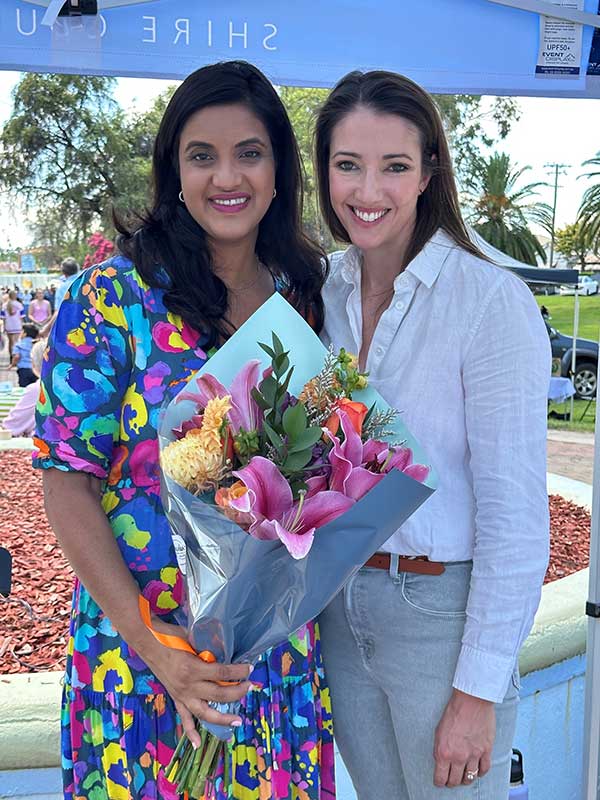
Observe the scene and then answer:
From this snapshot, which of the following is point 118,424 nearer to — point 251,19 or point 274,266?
point 274,266

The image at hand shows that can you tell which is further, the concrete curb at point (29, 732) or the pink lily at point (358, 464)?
the concrete curb at point (29, 732)

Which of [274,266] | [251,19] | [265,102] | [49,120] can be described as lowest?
[274,266]

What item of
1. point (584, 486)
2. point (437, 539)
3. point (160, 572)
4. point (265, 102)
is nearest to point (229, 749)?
point (160, 572)

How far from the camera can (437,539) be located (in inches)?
66.2

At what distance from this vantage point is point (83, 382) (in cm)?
163

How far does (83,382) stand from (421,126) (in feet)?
2.81

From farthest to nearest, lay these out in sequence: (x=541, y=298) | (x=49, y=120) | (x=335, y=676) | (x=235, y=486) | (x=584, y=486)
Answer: (x=541, y=298) → (x=49, y=120) → (x=584, y=486) → (x=335, y=676) → (x=235, y=486)

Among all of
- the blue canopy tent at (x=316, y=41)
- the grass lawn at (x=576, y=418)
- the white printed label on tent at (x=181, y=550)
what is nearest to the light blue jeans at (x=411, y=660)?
the white printed label on tent at (x=181, y=550)

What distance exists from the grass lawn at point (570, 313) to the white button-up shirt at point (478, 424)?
1991 cm

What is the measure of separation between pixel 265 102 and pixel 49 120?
12.4 m

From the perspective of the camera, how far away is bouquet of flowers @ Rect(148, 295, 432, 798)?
125 cm

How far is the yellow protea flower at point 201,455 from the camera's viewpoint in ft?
4.01

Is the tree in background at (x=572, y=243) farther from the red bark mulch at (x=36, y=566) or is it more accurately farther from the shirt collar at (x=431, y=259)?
the shirt collar at (x=431, y=259)

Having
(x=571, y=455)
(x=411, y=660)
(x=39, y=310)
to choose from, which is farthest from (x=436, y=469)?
(x=39, y=310)
